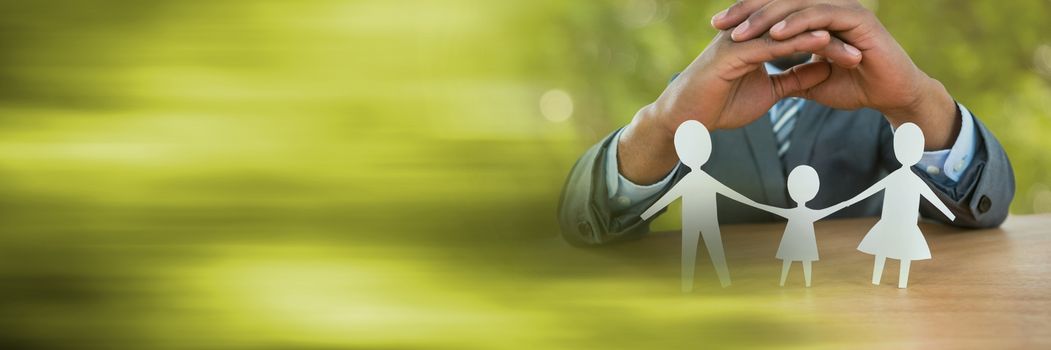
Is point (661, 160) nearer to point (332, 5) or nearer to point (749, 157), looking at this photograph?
point (749, 157)

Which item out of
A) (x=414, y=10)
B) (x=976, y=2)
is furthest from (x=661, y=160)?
(x=976, y=2)

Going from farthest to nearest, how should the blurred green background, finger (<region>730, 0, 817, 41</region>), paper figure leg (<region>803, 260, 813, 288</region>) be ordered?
finger (<region>730, 0, 817, 41</region>) → paper figure leg (<region>803, 260, 813, 288</region>) → the blurred green background

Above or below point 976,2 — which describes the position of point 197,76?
below

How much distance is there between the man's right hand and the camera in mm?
828

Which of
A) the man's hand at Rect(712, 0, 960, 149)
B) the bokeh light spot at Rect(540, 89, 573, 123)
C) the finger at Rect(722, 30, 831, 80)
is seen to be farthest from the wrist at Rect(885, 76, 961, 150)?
the bokeh light spot at Rect(540, 89, 573, 123)

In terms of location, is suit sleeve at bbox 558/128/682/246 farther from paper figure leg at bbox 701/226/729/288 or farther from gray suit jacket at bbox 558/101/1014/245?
gray suit jacket at bbox 558/101/1014/245

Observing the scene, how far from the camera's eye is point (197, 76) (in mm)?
183

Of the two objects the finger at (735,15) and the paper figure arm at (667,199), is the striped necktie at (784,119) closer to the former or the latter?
the finger at (735,15)

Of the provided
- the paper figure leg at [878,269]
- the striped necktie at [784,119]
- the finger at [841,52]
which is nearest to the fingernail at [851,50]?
the finger at [841,52]

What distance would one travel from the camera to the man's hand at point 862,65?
809 millimetres

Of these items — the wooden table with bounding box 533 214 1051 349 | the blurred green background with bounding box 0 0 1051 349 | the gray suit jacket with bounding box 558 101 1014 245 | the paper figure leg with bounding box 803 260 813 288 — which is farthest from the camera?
the gray suit jacket with bounding box 558 101 1014 245

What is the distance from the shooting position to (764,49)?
822 mm

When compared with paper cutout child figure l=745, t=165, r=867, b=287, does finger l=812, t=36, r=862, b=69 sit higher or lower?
higher

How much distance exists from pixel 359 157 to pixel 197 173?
0.11 feet
